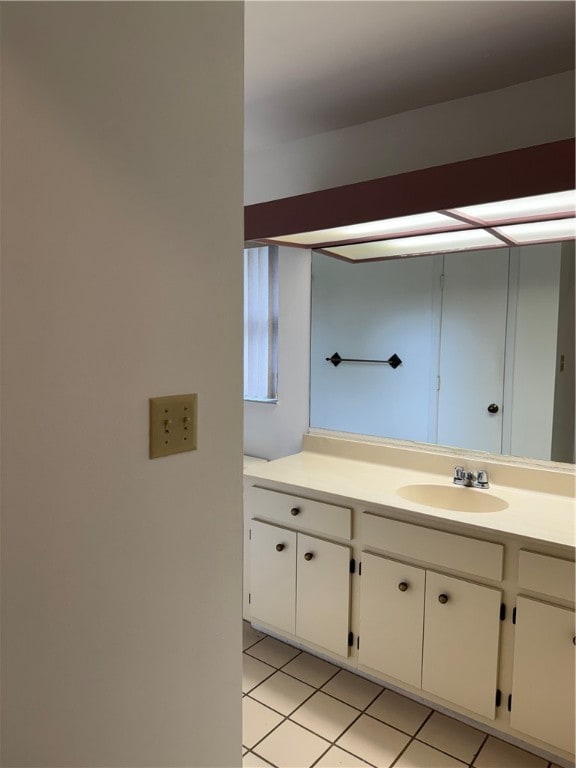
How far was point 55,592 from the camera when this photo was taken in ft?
2.64

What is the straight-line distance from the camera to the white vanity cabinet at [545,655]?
1.56 meters

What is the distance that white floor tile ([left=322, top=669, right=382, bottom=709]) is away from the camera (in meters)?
2.03

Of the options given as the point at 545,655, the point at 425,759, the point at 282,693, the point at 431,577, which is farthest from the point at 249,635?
the point at 545,655

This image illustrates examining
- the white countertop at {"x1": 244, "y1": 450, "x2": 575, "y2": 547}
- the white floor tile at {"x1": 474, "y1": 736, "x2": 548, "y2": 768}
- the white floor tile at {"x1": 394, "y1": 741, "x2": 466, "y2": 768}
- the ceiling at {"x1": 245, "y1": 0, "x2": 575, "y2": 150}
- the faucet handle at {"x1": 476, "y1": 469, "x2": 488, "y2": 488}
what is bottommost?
the white floor tile at {"x1": 474, "y1": 736, "x2": 548, "y2": 768}

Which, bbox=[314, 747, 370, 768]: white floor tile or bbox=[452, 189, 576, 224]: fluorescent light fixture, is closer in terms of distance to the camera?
bbox=[452, 189, 576, 224]: fluorescent light fixture

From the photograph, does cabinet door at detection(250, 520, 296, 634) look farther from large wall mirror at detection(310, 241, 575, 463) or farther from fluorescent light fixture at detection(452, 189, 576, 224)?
Answer: fluorescent light fixture at detection(452, 189, 576, 224)

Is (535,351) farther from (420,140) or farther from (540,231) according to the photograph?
(420,140)

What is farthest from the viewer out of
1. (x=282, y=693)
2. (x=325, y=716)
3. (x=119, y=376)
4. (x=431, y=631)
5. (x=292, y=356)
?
(x=292, y=356)

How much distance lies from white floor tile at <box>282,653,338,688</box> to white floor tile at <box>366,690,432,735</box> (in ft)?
0.78

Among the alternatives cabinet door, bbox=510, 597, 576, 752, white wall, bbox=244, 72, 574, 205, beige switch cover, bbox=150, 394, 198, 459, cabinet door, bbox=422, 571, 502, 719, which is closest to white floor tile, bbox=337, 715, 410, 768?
cabinet door, bbox=422, 571, 502, 719

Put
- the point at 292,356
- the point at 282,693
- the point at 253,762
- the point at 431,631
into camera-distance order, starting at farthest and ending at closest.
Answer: the point at 292,356, the point at 282,693, the point at 431,631, the point at 253,762

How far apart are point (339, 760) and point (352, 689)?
0.37 meters

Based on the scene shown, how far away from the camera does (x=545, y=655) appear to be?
160 cm

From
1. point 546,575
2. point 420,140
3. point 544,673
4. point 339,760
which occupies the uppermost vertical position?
point 420,140
